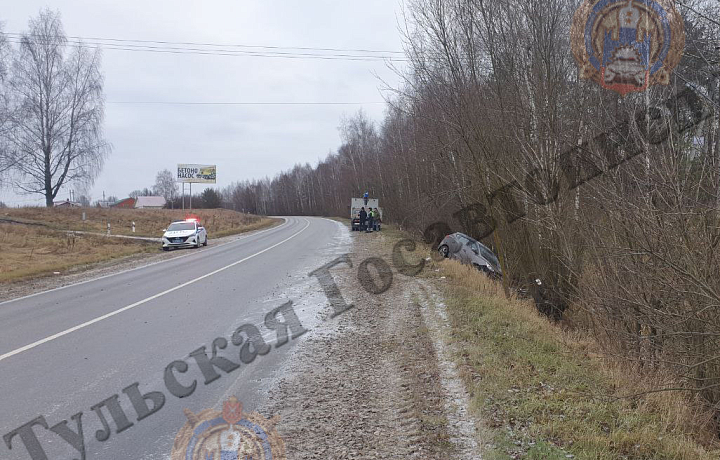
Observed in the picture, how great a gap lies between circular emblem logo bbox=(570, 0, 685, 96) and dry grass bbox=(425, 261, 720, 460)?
349 centimetres

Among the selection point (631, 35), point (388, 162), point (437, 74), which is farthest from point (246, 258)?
point (388, 162)

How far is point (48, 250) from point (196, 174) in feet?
177

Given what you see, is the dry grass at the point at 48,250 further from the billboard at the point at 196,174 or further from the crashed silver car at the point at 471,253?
the billboard at the point at 196,174

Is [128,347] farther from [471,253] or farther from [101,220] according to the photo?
[101,220]

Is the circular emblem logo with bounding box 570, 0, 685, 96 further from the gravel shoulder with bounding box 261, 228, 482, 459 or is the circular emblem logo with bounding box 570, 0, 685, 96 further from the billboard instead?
the billboard

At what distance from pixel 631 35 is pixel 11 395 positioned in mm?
8490

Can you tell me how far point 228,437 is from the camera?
4.36 metres

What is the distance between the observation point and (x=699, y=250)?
4914mm

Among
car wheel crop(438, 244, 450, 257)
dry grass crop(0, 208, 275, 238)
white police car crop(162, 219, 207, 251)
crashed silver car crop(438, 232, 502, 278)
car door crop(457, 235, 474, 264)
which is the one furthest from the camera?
dry grass crop(0, 208, 275, 238)

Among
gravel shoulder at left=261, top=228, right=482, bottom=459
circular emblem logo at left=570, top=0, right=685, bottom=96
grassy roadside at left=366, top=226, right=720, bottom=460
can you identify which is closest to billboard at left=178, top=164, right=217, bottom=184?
gravel shoulder at left=261, top=228, right=482, bottom=459

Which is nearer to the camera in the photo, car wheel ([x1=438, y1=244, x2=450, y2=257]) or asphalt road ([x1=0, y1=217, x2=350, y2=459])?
asphalt road ([x1=0, y1=217, x2=350, y2=459])

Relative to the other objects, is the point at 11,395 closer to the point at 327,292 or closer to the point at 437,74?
the point at 327,292

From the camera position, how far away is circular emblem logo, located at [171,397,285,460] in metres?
4.03

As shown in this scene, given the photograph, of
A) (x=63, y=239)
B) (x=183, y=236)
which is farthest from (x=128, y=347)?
(x=63, y=239)
